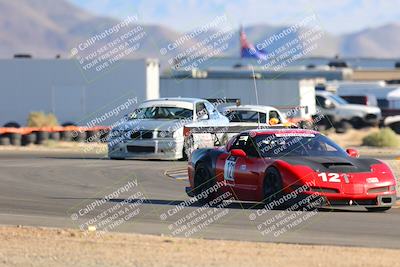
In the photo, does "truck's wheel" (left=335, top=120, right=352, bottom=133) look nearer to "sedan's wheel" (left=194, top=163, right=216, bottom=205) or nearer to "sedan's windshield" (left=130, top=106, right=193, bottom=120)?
"sedan's windshield" (left=130, top=106, right=193, bottom=120)

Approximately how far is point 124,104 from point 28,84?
16.4 ft

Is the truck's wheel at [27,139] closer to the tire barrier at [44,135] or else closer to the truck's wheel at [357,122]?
the tire barrier at [44,135]

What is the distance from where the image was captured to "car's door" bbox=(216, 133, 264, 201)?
1600 centimetres

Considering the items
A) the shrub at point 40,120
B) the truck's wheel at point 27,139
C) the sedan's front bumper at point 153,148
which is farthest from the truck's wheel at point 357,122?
the sedan's front bumper at point 153,148

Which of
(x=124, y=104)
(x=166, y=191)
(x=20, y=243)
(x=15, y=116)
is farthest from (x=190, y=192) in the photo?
(x=15, y=116)

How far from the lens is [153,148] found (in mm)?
26266

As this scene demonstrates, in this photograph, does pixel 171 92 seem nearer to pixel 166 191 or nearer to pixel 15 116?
pixel 15 116

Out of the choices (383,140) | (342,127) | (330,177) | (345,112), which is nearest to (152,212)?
(330,177)

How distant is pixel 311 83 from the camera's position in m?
52.6

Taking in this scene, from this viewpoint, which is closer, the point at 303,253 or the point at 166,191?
the point at 303,253

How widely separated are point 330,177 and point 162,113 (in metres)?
12.6

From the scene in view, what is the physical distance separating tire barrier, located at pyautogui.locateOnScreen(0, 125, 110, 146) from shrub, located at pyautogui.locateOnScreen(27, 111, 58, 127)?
7.89 m

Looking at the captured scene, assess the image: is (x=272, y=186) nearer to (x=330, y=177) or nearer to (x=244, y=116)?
(x=330, y=177)

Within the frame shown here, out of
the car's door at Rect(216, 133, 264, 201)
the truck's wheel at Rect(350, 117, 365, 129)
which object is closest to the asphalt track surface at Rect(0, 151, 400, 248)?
the car's door at Rect(216, 133, 264, 201)
